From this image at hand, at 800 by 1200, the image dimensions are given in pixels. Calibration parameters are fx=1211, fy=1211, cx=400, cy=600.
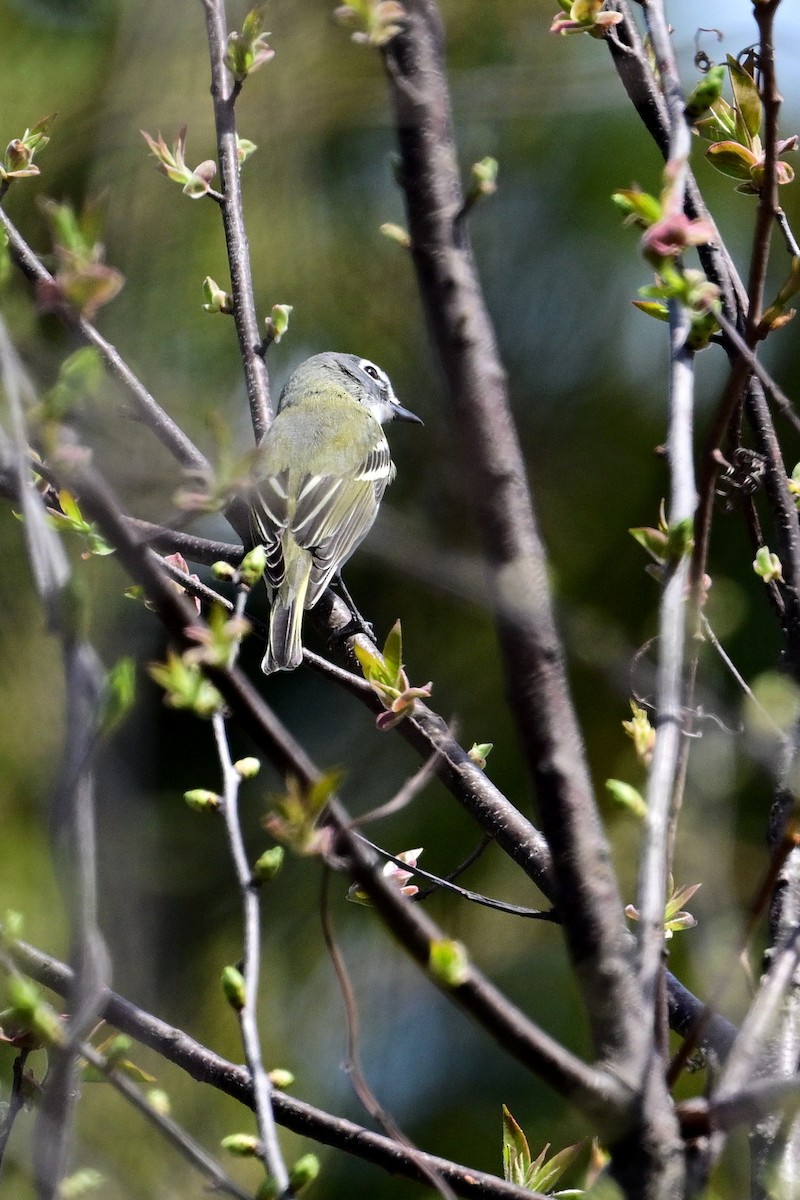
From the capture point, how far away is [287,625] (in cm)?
258

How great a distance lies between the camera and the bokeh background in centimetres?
360

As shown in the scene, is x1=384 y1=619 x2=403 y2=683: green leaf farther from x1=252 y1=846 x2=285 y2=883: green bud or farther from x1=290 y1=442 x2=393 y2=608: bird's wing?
x1=290 y1=442 x2=393 y2=608: bird's wing

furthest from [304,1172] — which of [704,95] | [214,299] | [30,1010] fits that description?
[214,299]

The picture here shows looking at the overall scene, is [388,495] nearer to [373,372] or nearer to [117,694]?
[373,372]

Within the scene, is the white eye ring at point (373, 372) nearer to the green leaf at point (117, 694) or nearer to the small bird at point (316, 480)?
the small bird at point (316, 480)

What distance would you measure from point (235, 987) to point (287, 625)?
164cm

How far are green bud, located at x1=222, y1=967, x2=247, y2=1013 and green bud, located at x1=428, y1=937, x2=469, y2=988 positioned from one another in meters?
0.29

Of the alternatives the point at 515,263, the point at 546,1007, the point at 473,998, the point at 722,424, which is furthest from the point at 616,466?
the point at 473,998

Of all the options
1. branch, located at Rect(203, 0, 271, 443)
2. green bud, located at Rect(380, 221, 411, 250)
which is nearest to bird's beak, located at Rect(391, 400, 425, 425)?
branch, located at Rect(203, 0, 271, 443)

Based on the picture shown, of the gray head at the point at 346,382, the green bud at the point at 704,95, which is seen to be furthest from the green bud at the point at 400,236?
the gray head at the point at 346,382

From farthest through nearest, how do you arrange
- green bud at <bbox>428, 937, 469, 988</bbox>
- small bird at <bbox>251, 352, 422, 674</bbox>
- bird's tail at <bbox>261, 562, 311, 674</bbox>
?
small bird at <bbox>251, 352, 422, 674</bbox>, bird's tail at <bbox>261, 562, 311, 674</bbox>, green bud at <bbox>428, 937, 469, 988</bbox>

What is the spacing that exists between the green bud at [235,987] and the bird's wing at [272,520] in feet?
5.63

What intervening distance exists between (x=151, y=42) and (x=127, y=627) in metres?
2.22

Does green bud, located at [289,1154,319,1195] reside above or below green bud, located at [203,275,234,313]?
below
